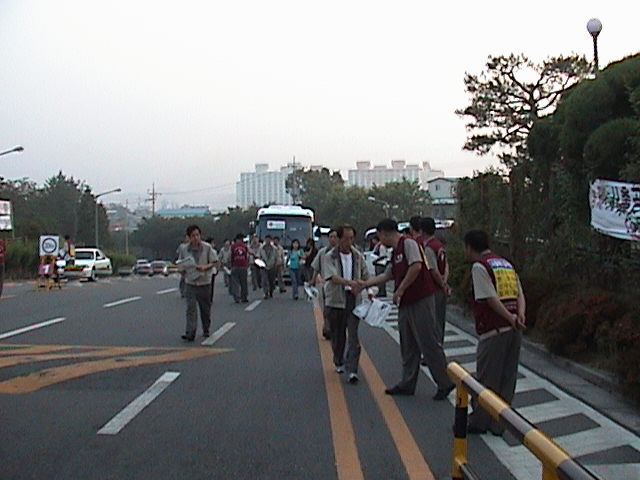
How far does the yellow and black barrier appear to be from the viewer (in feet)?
10.4

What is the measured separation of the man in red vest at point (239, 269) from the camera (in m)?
24.0

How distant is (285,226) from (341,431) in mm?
28684

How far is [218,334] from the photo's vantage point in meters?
16.0

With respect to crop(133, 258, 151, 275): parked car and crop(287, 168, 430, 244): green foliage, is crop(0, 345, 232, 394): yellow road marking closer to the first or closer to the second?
crop(133, 258, 151, 275): parked car

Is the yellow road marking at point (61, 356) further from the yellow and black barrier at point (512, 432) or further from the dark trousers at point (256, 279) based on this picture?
the dark trousers at point (256, 279)

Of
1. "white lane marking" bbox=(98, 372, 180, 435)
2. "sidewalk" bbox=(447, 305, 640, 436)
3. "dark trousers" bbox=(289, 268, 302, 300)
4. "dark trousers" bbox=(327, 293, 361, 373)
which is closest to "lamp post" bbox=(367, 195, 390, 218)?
"dark trousers" bbox=(289, 268, 302, 300)

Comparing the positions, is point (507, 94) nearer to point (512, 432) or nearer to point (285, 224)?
point (285, 224)

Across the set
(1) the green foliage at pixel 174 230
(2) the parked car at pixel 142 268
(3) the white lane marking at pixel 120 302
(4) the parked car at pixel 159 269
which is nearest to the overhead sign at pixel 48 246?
(3) the white lane marking at pixel 120 302

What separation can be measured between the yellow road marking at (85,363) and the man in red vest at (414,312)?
387cm

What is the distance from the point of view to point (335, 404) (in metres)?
9.46

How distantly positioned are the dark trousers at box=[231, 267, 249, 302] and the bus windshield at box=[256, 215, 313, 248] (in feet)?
39.5

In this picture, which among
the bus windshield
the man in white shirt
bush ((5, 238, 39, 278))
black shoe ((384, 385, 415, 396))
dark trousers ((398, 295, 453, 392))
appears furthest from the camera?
bush ((5, 238, 39, 278))

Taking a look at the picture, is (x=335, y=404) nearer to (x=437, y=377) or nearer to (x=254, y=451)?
(x=437, y=377)

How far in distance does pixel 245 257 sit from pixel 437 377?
1490cm
